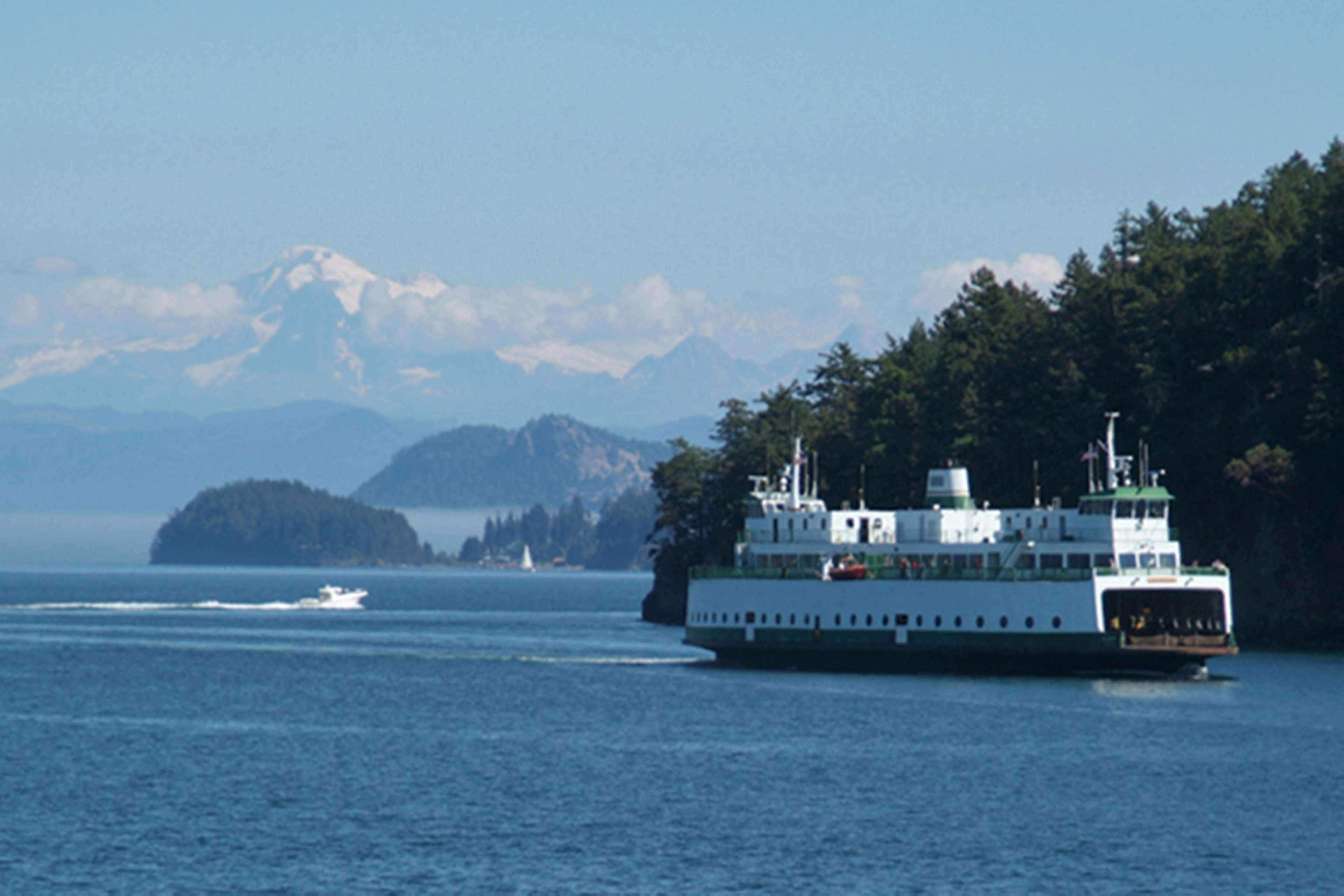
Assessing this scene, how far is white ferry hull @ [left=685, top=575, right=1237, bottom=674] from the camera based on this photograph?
8038 cm

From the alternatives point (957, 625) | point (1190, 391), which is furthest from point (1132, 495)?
point (1190, 391)

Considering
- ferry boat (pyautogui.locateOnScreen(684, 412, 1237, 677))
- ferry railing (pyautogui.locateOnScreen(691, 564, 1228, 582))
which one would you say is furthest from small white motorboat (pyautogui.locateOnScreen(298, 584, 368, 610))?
ferry railing (pyautogui.locateOnScreen(691, 564, 1228, 582))

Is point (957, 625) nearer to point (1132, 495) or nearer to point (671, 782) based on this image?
point (1132, 495)

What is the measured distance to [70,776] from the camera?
5791 centimetres

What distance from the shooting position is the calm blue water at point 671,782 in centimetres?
4444

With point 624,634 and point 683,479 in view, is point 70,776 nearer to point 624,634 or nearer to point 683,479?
point 624,634

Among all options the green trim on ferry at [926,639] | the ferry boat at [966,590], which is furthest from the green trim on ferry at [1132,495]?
the green trim on ferry at [926,639]

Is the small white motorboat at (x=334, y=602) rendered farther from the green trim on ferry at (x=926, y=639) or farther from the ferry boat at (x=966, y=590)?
the green trim on ferry at (x=926, y=639)

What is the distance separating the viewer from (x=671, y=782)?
57000 millimetres

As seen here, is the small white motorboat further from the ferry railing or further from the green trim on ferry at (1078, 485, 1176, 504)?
the green trim on ferry at (1078, 485, 1176, 504)

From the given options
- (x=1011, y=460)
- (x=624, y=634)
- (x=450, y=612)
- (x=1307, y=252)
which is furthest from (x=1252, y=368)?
(x=450, y=612)

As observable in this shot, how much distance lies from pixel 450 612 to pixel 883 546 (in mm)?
102853

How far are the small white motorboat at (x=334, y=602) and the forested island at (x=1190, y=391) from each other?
5948 centimetres

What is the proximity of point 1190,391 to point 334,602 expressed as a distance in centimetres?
10054
